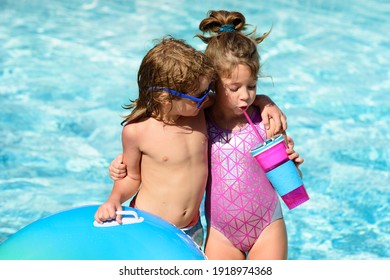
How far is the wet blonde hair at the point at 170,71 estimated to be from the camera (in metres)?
3.68

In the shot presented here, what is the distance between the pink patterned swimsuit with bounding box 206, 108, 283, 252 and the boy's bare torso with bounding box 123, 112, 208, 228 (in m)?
0.10

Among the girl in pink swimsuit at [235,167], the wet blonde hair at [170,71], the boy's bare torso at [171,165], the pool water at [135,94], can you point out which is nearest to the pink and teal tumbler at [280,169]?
the girl in pink swimsuit at [235,167]


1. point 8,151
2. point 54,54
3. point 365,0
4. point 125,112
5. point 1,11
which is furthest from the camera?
point 365,0

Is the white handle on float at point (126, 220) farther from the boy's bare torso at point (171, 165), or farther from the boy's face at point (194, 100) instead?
the boy's face at point (194, 100)

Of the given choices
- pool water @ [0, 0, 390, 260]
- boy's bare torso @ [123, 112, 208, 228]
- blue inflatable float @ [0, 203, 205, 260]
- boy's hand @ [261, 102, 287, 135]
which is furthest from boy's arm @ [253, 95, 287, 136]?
pool water @ [0, 0, 390, 260]

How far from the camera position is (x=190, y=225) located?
13.3ft

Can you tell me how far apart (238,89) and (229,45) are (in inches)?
8.8

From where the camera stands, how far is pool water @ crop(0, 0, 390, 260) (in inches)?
248

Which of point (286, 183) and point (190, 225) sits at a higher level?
point (286, 183)

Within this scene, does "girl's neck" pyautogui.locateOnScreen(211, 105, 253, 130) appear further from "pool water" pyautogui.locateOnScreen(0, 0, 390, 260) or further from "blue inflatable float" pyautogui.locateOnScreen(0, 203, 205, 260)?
"pool water" pyautogui.locateOnScreen(0, 0, 390, 260)

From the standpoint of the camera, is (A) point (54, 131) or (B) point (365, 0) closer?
(A) point (54, 131)
